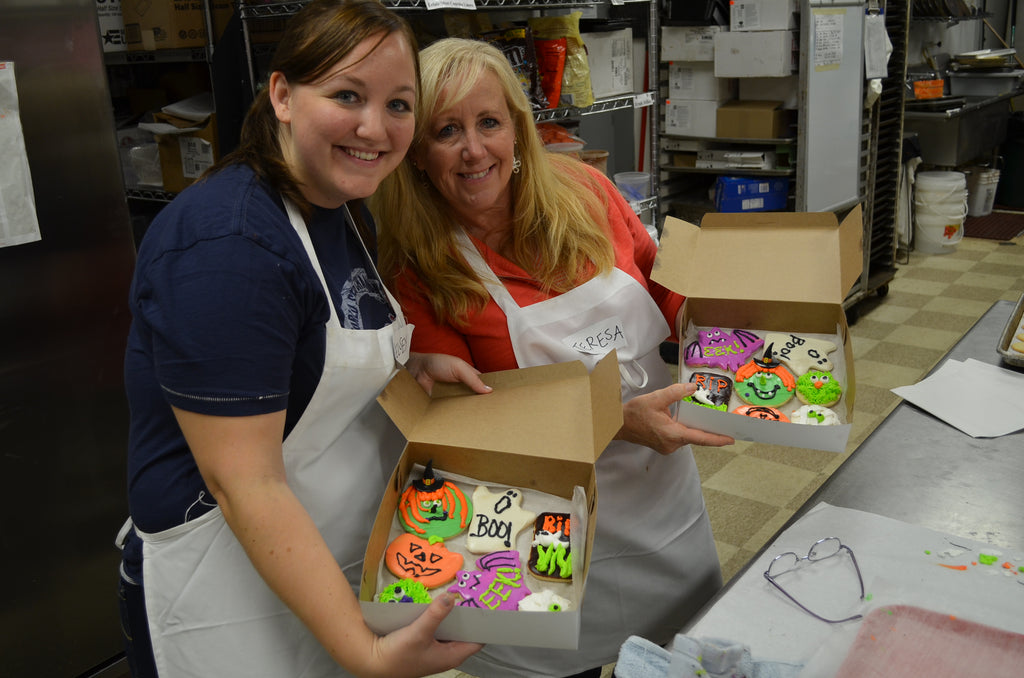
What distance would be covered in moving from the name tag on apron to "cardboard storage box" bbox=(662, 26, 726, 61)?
2680mm

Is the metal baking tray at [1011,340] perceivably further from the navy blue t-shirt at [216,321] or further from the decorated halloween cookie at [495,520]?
the navy blue t-shirt at [216,321]

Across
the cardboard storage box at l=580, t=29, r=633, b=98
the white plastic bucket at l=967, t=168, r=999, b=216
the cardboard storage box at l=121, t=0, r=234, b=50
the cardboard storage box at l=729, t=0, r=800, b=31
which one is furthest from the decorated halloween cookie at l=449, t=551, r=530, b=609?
the white plastic bucket at l=967, t=168, r=999, b=216

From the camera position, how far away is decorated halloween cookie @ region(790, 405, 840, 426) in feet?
4.72

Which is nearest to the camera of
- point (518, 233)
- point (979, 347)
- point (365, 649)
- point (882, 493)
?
point (365, 649)

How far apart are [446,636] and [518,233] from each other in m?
0.79

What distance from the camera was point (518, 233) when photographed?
1.57 metres

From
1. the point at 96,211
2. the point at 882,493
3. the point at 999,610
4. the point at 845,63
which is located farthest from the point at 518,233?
the point at 845,63

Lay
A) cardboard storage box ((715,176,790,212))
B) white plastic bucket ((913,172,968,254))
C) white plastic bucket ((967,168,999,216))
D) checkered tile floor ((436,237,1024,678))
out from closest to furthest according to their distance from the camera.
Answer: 1. checkered tile floor ((436,237,1024,678))
2. cardboard storage box ((715,176,790,212))
3. white plastic bucket ((913,172,968,254))
4. white plastic bucket ((967,168,999,216))

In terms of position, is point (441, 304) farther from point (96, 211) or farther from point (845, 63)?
point (845, 63)

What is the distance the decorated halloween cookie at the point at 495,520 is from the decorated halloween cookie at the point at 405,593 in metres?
0.12

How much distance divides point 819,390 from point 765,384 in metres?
0.09

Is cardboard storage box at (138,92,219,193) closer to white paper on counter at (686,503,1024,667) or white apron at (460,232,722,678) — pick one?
white apron at (460,232,722,678)

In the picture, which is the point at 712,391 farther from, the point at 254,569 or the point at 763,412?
the point at 254,569

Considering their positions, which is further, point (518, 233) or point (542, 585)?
point (518, 233)
